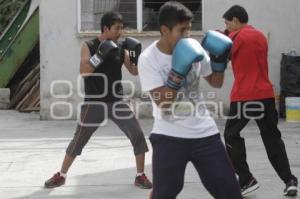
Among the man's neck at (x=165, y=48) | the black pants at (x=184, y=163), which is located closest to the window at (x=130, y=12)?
the man's neck at (x=165, y=48)

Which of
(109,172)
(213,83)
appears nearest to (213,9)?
(109,172)

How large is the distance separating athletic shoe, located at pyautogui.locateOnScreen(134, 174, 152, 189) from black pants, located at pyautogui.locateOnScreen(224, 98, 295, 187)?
874mm

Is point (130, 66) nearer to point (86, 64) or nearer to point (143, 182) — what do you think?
point (86, 64)

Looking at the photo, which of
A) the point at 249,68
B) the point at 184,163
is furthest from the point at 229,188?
the point at 249,68

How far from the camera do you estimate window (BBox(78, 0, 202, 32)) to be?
11.0 metres

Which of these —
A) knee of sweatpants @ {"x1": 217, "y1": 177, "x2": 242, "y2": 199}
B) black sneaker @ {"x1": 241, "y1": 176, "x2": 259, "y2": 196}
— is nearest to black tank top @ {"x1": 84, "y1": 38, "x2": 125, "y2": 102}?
black sneaker @ {"x1": 241, "y1": 176, "x2": 259, "y2": 196}

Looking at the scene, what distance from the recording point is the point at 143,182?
20.0ft

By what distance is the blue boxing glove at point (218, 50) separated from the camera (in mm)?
4070

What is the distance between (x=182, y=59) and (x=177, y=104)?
0.33 meters

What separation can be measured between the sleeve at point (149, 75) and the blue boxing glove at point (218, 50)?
0.39m

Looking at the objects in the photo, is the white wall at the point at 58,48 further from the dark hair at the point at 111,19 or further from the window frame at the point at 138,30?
the dark hair at the point at 111,19

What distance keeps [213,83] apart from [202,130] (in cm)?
34

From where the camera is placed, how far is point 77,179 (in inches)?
257

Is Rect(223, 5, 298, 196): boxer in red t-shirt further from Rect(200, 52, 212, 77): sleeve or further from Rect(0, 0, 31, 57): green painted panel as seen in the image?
Rect(0, 0, 31, 57): green painted panel
